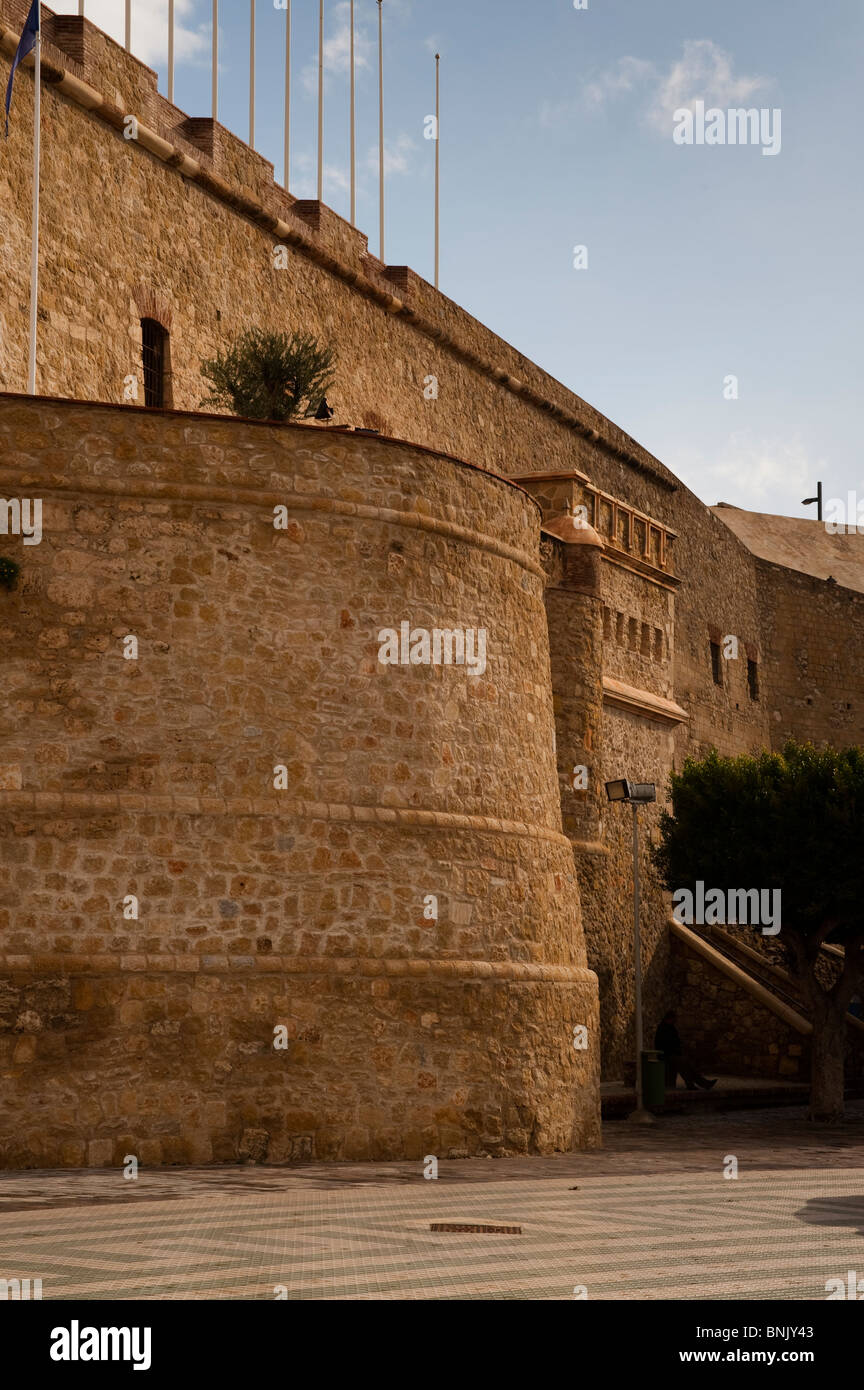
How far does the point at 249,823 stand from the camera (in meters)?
13.4

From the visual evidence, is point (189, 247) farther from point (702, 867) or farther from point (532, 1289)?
point (532, 1289)

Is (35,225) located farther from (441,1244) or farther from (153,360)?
(441,1244)

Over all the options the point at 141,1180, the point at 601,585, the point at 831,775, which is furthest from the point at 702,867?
the point at 141,1180

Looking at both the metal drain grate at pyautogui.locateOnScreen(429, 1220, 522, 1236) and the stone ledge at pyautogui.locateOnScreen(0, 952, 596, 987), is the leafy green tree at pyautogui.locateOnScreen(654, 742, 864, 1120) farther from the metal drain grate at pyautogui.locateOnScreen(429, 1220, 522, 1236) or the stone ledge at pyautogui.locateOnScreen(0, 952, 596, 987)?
the metal drain grate at pyautogui.locateOnScreen(429, 1220, 522, 1236)

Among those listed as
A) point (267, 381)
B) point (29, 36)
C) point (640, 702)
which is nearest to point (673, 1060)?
point (640, 702)

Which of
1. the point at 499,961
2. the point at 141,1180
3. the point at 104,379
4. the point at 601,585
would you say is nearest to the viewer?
the point at 141,1180

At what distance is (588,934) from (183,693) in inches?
455

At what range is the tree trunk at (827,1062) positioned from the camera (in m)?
23.1

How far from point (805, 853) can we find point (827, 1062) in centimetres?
289

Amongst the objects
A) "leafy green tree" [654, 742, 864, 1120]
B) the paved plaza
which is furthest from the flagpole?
"leafy green tree" [654, 742, 864, 1120]

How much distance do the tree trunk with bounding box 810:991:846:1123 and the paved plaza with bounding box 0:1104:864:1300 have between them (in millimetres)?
8963

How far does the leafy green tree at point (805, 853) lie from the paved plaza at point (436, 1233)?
30.2 feet

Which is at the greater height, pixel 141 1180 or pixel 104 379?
pixel 104 379
